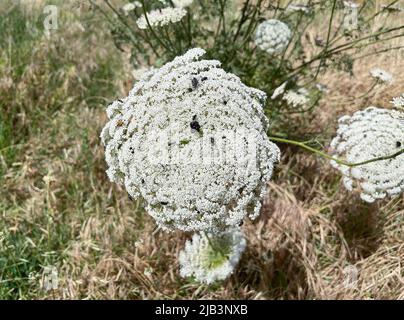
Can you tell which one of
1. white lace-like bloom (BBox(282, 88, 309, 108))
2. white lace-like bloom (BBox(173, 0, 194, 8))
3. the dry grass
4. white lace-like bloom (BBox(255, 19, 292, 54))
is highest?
white lace-like bloom (BBox(173, 0, 194, 8))

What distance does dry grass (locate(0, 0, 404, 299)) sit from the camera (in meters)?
3.55

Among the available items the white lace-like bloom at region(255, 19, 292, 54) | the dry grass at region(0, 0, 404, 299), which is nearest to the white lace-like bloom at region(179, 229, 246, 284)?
the dry grass at region(0, 0, 404, 299)

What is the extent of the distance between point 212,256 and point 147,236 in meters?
0.54

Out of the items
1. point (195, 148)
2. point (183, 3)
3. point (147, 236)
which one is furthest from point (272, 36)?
point (147, 236)

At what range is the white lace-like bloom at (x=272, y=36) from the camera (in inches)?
143

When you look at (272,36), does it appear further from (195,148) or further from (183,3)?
(195,148)

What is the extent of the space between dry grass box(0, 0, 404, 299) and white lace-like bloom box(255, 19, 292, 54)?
0.93 meters

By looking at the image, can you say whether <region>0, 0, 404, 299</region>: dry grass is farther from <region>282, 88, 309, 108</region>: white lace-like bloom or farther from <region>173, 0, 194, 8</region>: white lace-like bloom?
<region>173, 0, 194, 8</region>: white lace-like bloom

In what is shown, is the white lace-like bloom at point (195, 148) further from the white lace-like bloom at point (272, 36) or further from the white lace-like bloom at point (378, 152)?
the white lace-like bloom at point (272, 36)

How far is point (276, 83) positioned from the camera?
426cm

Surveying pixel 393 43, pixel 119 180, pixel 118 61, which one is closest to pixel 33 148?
pixel 118 61

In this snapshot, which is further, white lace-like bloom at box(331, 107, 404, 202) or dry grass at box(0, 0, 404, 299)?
dry grass at box(0, 0, 404, 299)

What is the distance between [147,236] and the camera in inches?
146

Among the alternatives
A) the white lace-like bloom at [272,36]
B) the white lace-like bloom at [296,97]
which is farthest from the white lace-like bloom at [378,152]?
the white lace-like bloom at [272,36]
